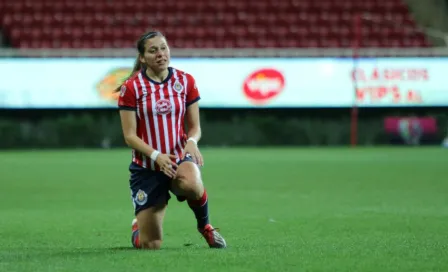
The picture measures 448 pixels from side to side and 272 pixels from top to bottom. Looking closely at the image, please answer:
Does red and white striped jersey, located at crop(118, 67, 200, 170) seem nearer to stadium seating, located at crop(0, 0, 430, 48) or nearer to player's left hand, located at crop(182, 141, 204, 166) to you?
player's left hand, located at crop(182, 141, 204, 166)

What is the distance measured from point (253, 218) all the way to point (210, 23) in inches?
840

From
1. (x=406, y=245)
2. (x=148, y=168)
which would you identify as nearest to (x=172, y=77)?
(x=148, y=168)

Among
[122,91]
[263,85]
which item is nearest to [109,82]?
[263,85]

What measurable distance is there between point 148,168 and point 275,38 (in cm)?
2326

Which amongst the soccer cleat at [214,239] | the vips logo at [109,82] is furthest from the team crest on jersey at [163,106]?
the vips logo at [109,82]

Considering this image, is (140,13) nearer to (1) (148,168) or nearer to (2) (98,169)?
(2) (98,169)

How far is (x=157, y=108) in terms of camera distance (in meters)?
7.45

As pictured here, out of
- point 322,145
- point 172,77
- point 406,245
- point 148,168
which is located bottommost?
point 322,145

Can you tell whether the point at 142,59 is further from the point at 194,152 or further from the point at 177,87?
the point at 194,152

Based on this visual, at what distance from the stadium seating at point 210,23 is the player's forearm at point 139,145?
22446mm

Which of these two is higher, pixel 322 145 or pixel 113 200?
pixel 113 200

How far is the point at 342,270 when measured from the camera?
601 centimetres

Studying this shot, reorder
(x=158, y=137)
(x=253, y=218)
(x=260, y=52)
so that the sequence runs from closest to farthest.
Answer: (x=158, y=137), (x=253, y=218), (x=260, y=52)

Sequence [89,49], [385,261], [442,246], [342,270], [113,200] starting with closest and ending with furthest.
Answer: [342,270], [385,261], [442,246], [113,200], [89,49]
